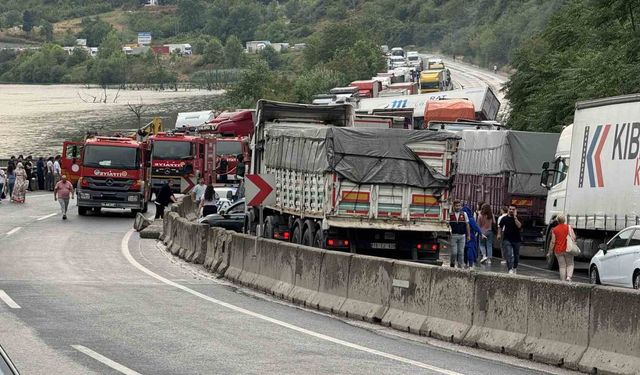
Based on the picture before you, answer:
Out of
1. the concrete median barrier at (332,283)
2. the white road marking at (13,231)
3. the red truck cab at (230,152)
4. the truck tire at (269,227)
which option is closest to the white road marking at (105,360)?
the concrete median barrier at (332,283)

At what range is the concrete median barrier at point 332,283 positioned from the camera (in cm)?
2006

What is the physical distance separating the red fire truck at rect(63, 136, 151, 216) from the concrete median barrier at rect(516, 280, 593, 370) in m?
32.6

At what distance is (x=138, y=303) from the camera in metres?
20.4

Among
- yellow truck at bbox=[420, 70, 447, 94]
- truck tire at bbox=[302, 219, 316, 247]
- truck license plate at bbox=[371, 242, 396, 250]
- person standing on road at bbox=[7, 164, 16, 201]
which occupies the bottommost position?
truck license plate at bbox=[371, 242, 396, 250]

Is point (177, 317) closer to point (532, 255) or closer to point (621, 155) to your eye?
point (621, 155)

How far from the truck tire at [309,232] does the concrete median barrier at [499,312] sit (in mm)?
12555

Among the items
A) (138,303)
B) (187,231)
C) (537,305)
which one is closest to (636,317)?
(537,305)

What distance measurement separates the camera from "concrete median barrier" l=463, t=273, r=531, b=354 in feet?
49.9

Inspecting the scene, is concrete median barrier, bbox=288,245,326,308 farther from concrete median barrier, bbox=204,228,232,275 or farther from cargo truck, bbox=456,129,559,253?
cargo truck, bbox=456,129,559,253

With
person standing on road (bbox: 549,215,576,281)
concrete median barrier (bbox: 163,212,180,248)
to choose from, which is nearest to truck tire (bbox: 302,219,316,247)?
person standing on road (bbox: 549,215,576,281)

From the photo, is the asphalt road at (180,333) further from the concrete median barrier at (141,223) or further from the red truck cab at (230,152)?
the red truck cab at (230,152)

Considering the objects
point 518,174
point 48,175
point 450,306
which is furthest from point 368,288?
point 48,175

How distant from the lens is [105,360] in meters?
13.9

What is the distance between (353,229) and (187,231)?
469 centimetres
